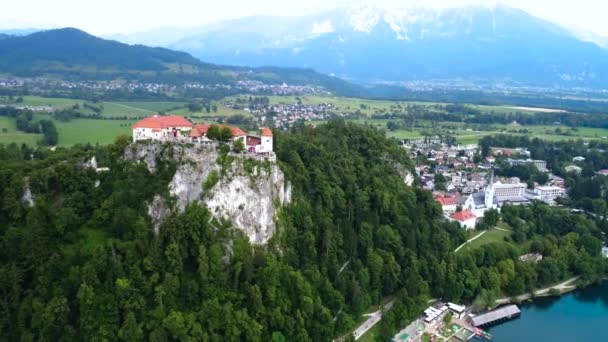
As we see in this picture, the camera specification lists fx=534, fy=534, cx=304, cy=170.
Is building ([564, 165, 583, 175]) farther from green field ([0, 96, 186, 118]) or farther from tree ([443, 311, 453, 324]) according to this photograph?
green field ([0, 96, 186, 118])

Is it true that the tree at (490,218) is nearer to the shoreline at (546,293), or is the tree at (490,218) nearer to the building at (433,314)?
the shoreline at (546,293)

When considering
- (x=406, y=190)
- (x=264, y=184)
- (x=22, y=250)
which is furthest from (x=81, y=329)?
(x=406, y=190)

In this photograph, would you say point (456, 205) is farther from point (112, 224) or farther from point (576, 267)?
point (112, 224)

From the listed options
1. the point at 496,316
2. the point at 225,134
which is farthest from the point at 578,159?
the point at 225,134

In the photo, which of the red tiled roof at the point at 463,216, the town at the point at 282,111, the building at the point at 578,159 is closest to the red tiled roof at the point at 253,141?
the red tiled roof at the point at 463,216

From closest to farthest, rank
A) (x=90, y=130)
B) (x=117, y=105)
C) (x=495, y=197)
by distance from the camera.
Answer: (x=495, y=197)
(x=90, y=130)
(x=117, y=105)

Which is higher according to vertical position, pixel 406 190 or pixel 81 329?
pixel 406 190

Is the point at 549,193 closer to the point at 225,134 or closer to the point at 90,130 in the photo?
the point at 225,134
